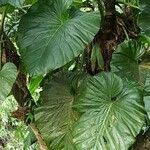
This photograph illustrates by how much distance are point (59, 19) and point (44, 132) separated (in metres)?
0.34

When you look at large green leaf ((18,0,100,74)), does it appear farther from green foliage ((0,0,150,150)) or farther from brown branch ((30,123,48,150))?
brown branch ((30,123,48,150))

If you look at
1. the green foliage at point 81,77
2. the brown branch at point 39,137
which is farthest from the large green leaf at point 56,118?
the brown branch at point 39,137

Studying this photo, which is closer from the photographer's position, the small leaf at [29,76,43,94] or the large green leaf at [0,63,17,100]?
the large green leaf at [0,63,17,100]

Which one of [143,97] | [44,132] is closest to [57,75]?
[44,132]

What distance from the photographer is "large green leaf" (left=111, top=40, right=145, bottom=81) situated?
3.82ft

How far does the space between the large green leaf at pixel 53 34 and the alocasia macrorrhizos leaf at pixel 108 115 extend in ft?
0.42

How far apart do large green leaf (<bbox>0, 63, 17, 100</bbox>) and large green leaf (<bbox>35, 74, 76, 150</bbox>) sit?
0.16 metres

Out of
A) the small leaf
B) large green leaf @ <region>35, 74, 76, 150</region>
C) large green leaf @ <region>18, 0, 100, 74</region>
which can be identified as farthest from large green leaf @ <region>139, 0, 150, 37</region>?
the small leaf

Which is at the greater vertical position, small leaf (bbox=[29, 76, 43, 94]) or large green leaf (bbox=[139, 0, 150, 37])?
large green leaf (bbox=[139, 0, 150, 37])

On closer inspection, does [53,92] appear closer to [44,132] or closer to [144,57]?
[44,132]

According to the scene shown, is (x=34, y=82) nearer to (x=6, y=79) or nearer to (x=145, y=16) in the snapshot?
(x=6, y=79)

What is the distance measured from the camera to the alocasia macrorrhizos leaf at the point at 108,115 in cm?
102

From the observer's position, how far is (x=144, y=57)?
3.94 ft

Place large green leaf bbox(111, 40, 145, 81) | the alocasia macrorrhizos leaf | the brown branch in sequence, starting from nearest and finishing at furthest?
the alocasia macrorrhizos leaf
large green leaf bbox(111, 40, 145, 81)
the brown branch
